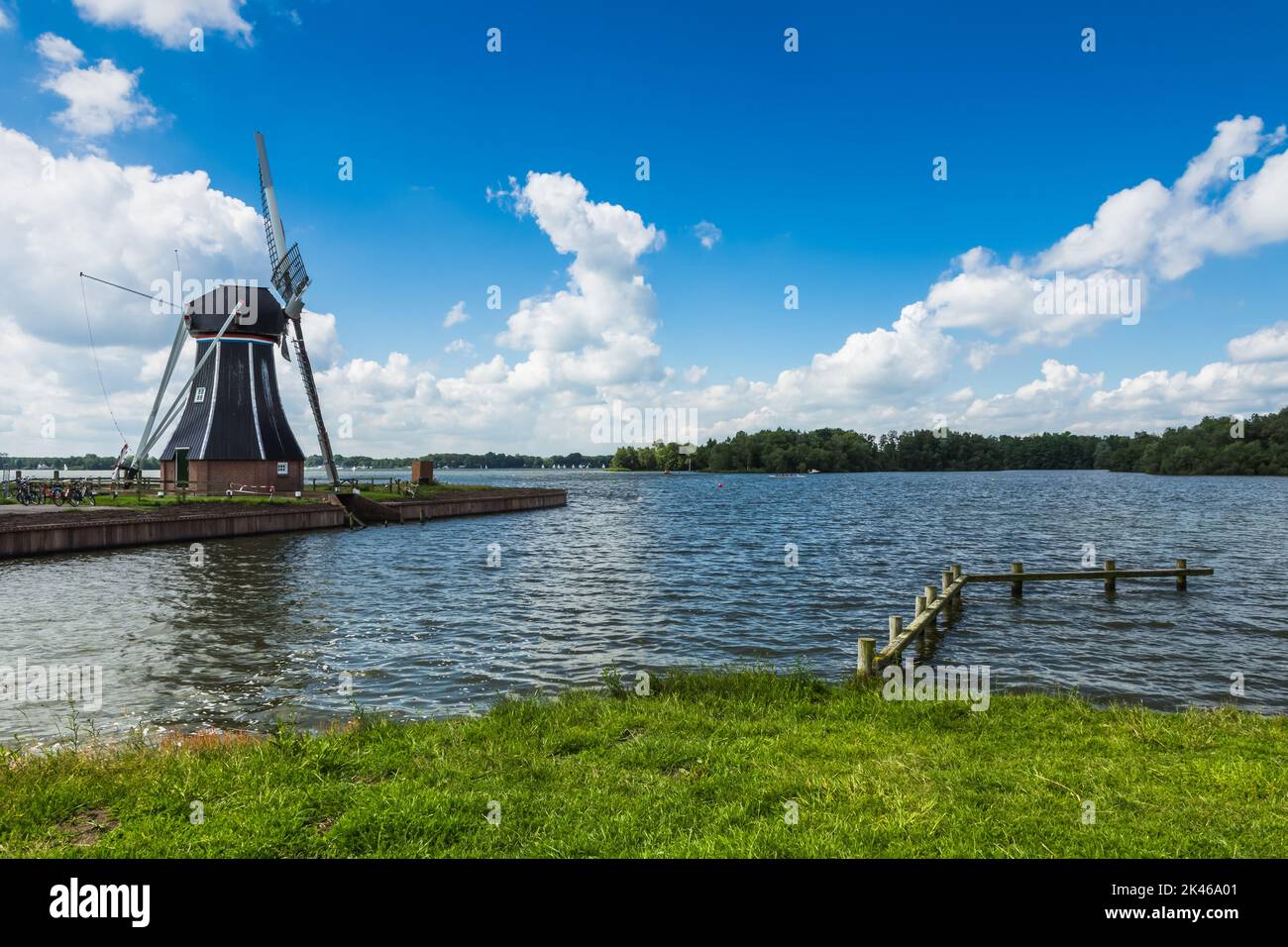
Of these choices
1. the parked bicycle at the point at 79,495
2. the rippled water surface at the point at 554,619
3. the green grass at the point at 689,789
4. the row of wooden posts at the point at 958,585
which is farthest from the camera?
the parked bicycle at the point at 79,495

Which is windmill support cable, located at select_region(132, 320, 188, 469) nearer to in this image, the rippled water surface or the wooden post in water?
the rippled water surface

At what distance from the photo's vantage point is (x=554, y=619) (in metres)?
24.3

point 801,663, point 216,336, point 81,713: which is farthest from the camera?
point 216,336

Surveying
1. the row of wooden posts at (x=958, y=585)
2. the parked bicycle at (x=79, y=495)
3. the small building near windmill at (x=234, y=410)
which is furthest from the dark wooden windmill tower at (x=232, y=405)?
the row of wooden posts at (x=958, y=585)

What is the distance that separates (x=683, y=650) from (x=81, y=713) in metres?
13.5

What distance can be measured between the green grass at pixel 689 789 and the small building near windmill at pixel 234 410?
53284 mm

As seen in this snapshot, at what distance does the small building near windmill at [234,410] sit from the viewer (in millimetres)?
57594

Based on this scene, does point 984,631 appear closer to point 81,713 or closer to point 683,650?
point 683,650

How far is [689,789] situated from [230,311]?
2566 inches

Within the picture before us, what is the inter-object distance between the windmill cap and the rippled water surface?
892 inches

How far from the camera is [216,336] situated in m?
58.5

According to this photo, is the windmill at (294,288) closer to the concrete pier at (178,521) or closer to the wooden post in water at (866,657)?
the concrete pier at (178,521)
